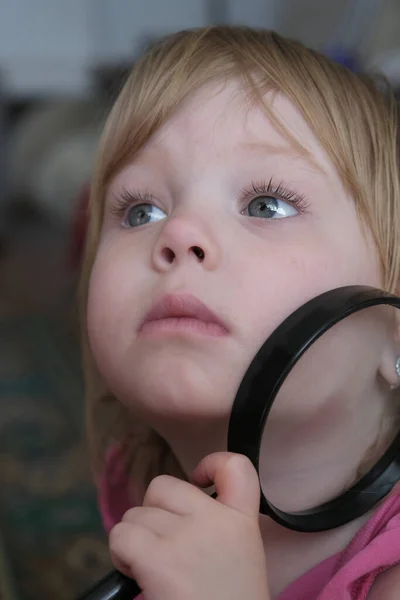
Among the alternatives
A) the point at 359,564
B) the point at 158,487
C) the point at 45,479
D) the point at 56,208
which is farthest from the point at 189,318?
the point at 56,208

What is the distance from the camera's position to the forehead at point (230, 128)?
2.66 ft

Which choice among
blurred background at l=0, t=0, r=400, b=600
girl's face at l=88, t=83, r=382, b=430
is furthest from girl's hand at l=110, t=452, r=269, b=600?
blurred background at l=0, t=0, r=400, b=600

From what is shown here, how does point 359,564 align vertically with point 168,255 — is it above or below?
below

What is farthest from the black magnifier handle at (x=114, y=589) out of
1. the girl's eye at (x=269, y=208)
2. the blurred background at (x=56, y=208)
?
the blurred background at (x=56, y=208)

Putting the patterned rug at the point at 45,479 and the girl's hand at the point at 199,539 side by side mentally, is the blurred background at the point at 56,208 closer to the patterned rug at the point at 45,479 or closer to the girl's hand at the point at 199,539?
the patterned rug at the point at 45,479

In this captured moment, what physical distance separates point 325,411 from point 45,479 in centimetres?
113

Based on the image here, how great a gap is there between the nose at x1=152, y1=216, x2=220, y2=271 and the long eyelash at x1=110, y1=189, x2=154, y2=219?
106 millimetres

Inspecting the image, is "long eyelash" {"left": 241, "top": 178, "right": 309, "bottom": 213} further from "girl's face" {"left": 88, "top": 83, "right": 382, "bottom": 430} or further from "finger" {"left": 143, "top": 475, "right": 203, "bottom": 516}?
"finger" {"left": 143, "top": 475, "right": 203, "bottom": 516}

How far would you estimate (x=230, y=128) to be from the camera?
81cm

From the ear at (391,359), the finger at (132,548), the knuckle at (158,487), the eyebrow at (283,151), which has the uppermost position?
the eyebrow at (283,151)

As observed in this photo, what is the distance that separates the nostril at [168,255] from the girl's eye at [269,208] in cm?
9

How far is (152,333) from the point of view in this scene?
76cm

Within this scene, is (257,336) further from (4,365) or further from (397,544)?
(4,365)

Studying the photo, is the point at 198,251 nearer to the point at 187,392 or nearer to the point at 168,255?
the point at 168,255
